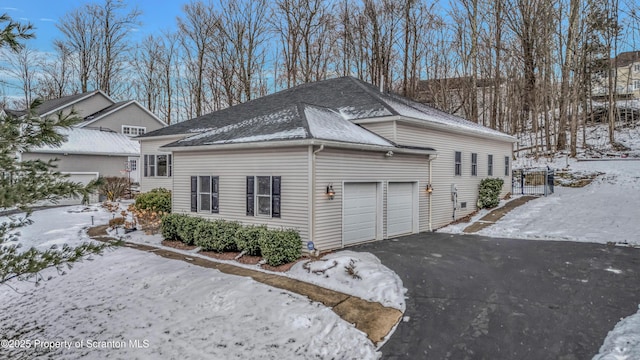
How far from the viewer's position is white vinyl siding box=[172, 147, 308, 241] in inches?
376

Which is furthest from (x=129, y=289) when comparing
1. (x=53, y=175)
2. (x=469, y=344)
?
(x=469, y=344)

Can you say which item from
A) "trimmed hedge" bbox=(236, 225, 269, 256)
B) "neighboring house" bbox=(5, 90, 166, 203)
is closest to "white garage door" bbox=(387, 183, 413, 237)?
"trimmed hedge" bbox=(236, 225, 269, 256)

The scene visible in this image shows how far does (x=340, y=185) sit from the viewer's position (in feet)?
33.4

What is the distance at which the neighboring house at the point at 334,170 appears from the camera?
381 inches

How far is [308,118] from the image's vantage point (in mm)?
10773

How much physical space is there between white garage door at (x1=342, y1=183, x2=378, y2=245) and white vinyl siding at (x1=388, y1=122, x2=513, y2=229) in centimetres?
275

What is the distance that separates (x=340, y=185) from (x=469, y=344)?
553 centimetres

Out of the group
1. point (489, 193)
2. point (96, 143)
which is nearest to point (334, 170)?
point (489, 193)

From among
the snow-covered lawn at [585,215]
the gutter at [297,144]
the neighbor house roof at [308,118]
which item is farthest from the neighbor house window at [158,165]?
the snow-covered lawn at [585,215]

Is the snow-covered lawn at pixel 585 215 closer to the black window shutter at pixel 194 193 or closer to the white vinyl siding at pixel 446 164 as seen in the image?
the white vinyl siding at pixel 446 164

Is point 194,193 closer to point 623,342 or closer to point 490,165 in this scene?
point 623,342

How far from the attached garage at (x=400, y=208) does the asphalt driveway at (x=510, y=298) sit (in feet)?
4.53

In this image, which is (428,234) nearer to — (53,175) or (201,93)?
(53,175)

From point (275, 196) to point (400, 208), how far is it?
15.4 feet
